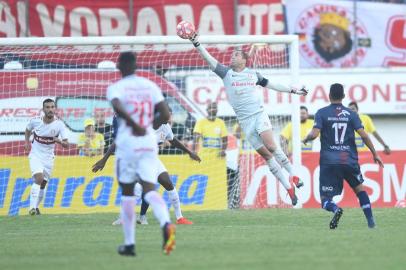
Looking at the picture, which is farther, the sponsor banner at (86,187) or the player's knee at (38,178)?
the sponsor banner at (86,187)

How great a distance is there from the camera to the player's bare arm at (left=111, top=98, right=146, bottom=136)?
10844 mm

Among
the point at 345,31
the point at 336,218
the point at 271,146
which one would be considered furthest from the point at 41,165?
the point at 345,31

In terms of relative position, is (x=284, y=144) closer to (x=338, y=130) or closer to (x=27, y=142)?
(x=27, y=142)

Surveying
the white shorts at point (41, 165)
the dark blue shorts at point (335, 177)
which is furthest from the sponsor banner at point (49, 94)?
the dark blue shorts at point (335, 177)

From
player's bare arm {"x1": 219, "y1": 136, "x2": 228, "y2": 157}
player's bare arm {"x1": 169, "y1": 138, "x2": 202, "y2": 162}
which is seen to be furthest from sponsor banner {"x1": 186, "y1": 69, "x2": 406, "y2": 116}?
player's bare arm {"x1": 169, "y1": 138, "x2": 202, "y2": 162}

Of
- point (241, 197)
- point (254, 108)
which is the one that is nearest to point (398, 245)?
point (254, 108)

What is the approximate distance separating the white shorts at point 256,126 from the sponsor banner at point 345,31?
11.4 metres

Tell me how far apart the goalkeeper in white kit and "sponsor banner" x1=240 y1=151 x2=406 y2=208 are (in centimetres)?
398

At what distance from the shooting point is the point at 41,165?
66.1ft

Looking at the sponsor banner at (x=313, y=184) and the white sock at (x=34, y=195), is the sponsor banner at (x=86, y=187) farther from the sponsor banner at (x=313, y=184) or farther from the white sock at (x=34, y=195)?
the white sock at (x=34, y=195)

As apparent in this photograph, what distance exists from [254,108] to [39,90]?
18.9 ft

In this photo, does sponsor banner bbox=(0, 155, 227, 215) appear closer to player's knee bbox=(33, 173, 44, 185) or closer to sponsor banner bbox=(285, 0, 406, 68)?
player's knee bbox=(33, 173, 44, 185)

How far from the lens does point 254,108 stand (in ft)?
57.7

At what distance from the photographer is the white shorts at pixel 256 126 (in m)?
17.6
